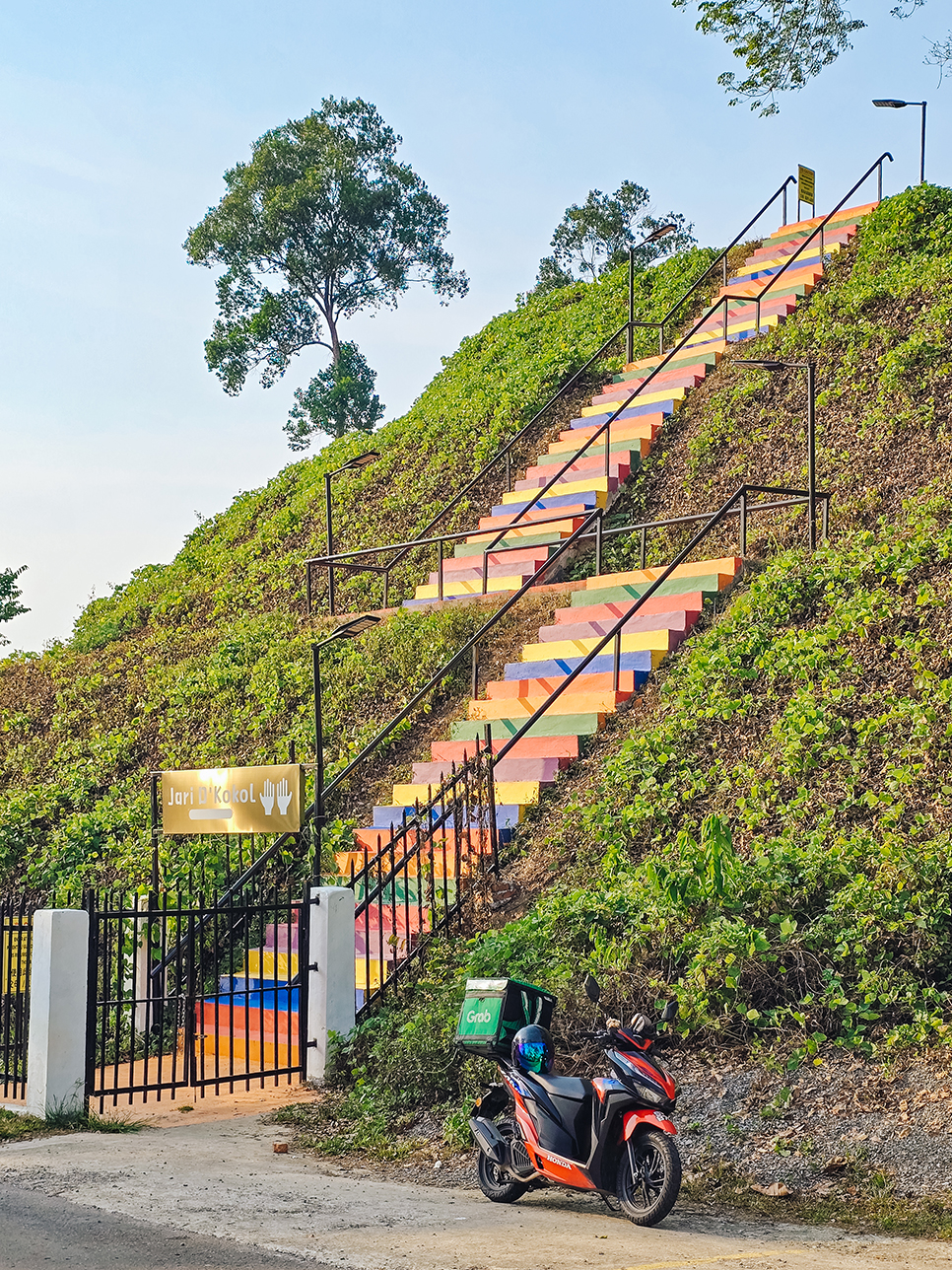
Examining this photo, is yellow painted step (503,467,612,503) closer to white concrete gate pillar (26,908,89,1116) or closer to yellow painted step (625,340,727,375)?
yellow painted step (625,340,727,375)

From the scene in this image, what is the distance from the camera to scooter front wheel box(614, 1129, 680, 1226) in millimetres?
6141

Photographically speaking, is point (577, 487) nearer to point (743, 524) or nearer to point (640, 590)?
point (640, 590)

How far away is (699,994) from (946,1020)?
1.34 m

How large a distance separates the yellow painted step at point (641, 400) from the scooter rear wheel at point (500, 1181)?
13437mm

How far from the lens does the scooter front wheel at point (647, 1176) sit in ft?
20.1

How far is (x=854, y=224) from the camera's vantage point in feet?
75.6

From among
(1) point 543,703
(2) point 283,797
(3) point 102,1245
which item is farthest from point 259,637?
(3) point 102,1245

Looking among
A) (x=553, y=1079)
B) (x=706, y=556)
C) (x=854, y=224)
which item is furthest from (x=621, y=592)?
(x=854, y=224)

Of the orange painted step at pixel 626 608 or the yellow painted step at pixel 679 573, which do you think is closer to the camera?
the orange painted step at pixel 626 608

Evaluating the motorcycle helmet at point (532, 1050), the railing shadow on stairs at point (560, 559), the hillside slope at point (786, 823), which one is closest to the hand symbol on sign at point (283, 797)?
the railing shadow on stairs at point (560, 559)

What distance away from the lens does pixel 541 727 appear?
40.5 ft

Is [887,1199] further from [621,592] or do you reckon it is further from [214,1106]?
[621,592]

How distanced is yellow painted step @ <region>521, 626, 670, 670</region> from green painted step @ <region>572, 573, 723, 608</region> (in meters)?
0.72

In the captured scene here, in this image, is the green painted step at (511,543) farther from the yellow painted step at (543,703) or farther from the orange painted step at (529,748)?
the orange painted step at (529,748)
